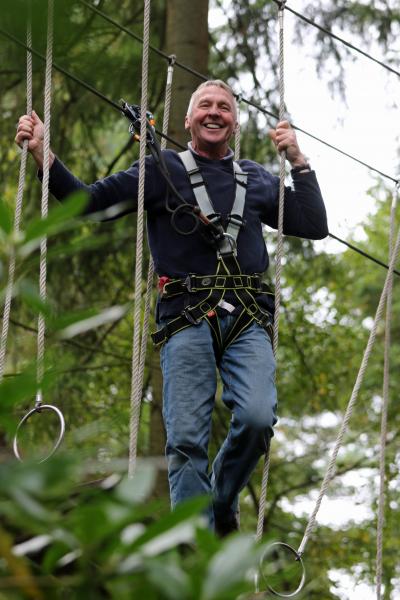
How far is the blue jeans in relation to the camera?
2.71 m

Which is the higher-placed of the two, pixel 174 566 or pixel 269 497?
pixel 174 566

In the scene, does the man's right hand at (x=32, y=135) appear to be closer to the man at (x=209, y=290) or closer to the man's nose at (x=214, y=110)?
the man at (x=209, y=290)

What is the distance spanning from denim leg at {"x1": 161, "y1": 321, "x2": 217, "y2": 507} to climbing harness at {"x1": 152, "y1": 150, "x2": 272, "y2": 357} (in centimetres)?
3

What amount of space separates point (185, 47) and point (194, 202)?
3057mm

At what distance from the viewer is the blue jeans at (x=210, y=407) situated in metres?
2.71

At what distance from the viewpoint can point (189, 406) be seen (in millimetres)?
2730

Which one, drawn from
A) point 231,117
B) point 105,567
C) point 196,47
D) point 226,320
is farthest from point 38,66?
point 105,567

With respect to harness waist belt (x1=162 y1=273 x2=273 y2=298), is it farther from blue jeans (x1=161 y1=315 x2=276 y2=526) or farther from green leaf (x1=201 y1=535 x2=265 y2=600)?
green leaf (x1=201 y1=535 x2=265 y2=600)

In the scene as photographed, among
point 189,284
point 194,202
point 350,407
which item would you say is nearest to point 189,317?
point 189,284

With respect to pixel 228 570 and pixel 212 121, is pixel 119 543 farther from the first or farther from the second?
pixel 212 121

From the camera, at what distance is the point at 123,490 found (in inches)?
23.0

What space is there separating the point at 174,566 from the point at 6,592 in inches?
3.7

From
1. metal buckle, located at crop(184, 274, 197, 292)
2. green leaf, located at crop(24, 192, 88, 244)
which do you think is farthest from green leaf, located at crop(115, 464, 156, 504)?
metal buckle, located at crop(184, 274, 197, 292)

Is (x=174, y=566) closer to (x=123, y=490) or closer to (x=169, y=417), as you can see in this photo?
(x=123, y=490)
